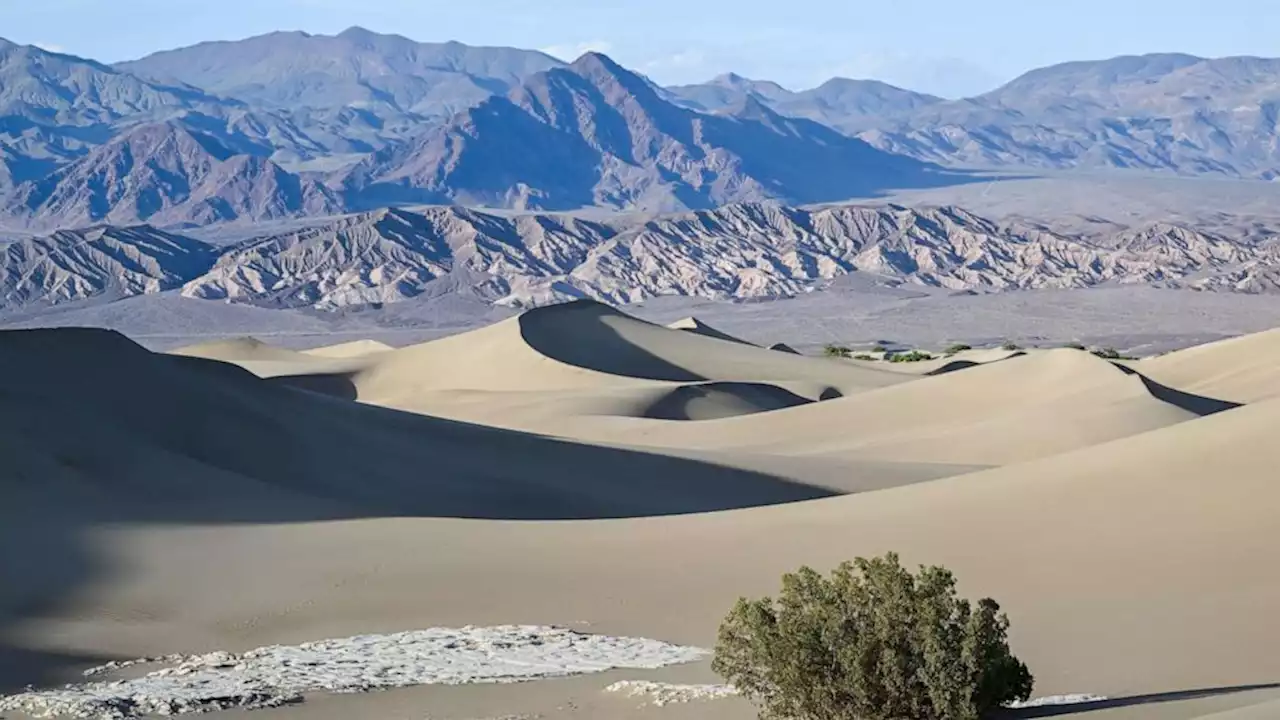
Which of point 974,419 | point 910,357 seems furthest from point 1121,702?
point 910,357

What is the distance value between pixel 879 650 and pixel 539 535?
11084 mm

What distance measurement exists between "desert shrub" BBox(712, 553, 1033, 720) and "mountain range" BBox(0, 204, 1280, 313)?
12584 cm

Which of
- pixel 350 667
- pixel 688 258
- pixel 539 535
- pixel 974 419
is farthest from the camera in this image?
pixel 688 258

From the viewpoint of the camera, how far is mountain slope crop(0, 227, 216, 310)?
142m

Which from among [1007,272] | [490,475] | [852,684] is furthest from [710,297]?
[852,684]

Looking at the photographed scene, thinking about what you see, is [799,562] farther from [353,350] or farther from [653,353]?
[353,350]

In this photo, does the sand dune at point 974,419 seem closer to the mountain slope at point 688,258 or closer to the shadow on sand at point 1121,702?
the shadow on sand at point 1121,702

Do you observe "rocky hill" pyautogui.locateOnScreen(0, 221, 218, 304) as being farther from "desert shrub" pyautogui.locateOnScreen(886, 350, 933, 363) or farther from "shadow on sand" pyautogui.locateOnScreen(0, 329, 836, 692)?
"shadow on sand" pyautogui.locateOnScreen(0, 329, 836, 692)

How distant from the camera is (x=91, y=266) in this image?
146625 mm

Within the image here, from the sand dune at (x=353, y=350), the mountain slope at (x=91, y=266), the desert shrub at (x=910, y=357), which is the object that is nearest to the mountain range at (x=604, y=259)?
the mountain slope at (x=91, y=266)

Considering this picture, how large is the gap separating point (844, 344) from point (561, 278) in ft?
139

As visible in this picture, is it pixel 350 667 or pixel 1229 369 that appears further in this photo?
pixel 1229 369

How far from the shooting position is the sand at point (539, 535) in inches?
584

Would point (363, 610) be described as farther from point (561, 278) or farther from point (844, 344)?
point (561, 278)
